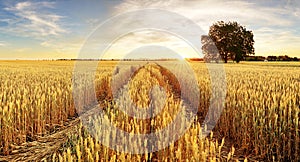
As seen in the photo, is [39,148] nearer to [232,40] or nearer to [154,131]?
[154,131]

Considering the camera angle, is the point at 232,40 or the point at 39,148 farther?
the point at 232,40

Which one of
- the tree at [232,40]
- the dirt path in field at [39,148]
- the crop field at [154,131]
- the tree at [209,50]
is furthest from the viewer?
the tree at [209,50]

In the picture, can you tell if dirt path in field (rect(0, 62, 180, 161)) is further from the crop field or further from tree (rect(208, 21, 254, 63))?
tree (rect(208, 21, 254, 63))

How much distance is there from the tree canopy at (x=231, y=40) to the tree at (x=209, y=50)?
528 millimetres

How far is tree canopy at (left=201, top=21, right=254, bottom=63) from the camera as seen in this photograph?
180 feet

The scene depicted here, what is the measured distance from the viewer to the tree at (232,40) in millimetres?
55000

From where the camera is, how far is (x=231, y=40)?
55.5 metres

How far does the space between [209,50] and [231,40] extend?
8097mm

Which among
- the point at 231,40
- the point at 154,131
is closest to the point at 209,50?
the point at 231,40

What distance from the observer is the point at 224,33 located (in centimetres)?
5712

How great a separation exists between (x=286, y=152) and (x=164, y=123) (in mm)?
1920

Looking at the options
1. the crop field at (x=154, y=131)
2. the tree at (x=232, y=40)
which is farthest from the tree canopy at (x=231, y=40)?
the crop field at (x=154, y=131)

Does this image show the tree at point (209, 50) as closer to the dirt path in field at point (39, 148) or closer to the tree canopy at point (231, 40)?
the tree canopy at point (231, 40)

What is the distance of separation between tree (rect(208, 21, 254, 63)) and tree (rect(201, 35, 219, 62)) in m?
2.64
